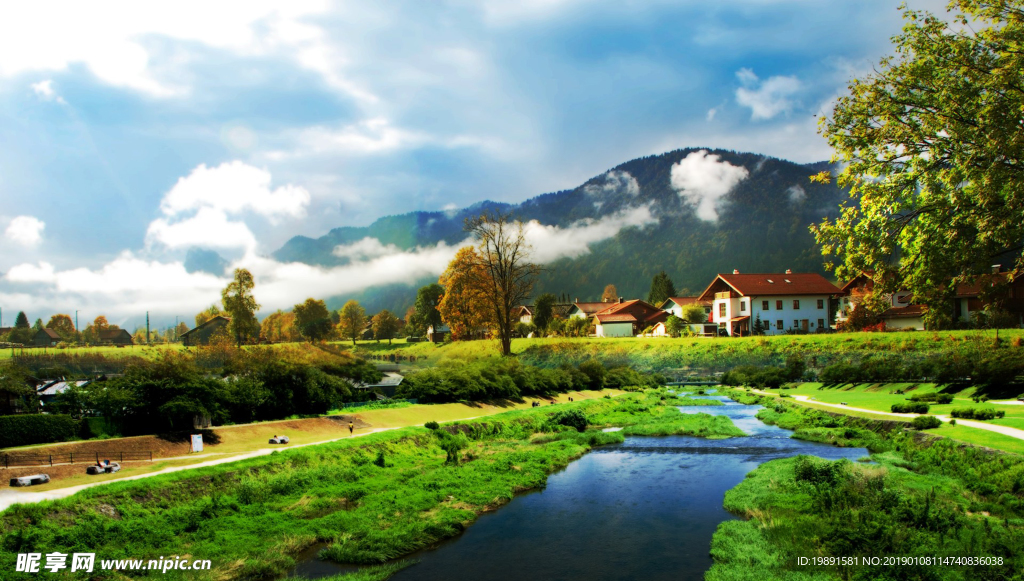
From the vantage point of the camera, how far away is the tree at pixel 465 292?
56.8 m

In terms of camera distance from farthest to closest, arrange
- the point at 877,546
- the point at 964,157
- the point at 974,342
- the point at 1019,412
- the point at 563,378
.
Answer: the point at 563,378 < the point at 974,342 < the point at 1019,412 < the point at 964,157 < the point at 877,546

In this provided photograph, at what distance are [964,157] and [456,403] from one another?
29235 mm

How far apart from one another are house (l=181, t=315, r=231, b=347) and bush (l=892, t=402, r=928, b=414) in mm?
51497

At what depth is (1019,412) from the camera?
24.4 metres

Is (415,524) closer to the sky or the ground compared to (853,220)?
closer to the ground

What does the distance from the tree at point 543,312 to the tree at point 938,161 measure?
6696 cm

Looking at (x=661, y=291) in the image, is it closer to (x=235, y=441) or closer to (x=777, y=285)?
(x=777, y=285)

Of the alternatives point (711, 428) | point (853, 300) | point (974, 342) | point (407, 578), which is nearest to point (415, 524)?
point (407, 578)

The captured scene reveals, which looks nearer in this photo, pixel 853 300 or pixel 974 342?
pixel 974 342

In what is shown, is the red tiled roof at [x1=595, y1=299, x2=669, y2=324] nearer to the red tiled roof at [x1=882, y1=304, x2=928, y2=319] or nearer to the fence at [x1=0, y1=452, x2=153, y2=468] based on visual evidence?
the red tiled roof at [x1=882, y1=304, x2=928, y2=319]

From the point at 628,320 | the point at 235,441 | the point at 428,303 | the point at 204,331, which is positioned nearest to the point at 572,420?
the point at 235,441

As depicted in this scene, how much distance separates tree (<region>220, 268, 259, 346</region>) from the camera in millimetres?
48562

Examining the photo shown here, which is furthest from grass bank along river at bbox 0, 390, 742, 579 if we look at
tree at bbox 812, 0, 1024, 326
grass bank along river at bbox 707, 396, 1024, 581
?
tree at bbox 812, 0, 1024, 326

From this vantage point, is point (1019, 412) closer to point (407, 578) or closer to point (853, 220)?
point (853, 220)
